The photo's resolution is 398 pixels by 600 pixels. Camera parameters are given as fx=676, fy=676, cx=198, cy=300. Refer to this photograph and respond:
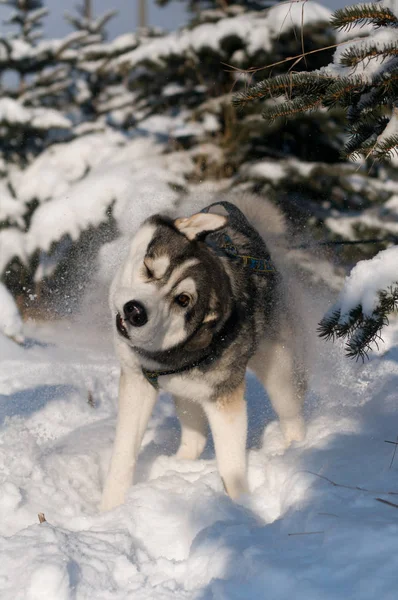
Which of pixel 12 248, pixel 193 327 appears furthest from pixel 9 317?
pixel 12 248

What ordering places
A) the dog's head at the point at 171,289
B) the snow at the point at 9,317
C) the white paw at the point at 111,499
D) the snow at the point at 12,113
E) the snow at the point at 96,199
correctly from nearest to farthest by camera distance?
the dog's head at the point at 171,289, the white paw at the point at 111,499, the snow at the point at 9,317, the snow at the point at 96,199, the snow at the point at 12,113

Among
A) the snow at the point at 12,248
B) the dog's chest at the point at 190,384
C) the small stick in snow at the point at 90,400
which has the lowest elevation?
the snow at the point at 12,248

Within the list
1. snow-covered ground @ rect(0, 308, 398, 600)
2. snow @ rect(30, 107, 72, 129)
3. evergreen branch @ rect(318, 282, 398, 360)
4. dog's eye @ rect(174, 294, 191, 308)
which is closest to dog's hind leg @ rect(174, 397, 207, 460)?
snow-covered ground @ rect(0, 308, 398, 600)

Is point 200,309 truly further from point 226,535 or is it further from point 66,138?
point 66,138

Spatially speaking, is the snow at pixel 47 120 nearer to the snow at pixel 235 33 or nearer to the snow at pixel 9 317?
the snow at pixel 235 33

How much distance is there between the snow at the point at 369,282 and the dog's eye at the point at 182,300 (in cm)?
74

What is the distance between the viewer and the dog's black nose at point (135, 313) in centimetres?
268

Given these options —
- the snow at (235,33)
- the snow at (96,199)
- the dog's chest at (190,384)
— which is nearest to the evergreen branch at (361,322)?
the dog's chest at (190,384)

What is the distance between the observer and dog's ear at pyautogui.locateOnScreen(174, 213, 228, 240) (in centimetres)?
306

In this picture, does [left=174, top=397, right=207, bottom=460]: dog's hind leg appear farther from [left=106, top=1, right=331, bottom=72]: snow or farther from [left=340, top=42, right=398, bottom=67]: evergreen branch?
[left=106, top=1, right=331, bottom=72]: snow

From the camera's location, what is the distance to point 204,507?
2857 millimetres

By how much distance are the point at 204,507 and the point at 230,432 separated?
1.66ft

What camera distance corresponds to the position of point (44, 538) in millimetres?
2322

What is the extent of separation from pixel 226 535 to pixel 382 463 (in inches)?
34.0
